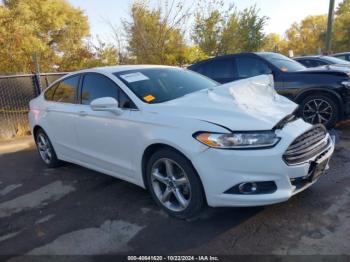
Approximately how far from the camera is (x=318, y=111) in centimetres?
672

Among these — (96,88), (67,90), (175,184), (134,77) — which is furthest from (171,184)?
(67,90)

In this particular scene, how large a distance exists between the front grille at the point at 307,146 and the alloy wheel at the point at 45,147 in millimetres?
4015

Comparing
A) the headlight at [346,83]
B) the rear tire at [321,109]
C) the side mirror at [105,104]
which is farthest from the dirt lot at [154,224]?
the headlight at [346,83]

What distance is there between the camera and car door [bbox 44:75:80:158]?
16.3 ft

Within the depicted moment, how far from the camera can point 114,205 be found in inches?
165

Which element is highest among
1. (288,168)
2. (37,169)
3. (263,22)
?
(263,22)

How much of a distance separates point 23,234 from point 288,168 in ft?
9.03

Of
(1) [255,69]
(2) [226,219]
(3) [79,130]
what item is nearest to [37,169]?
(3) [79,130]

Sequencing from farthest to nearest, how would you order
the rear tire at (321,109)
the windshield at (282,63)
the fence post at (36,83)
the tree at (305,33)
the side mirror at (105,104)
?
the tree at (305,33) < the fence post at (36,83) < the windshield at (282,63) < the rear tire at (321,109) < the side mirror at (105,104)

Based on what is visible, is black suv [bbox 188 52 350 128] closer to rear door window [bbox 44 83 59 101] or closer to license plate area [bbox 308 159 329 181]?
license plate area [bbox 308 159 329 181]

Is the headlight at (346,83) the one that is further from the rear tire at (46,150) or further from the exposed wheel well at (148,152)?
the rear tire at (46,150)

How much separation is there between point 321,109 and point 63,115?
4671 millimetres

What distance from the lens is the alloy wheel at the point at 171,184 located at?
3573mm

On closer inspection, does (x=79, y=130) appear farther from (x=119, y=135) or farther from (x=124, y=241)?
(x=124, y=241)
